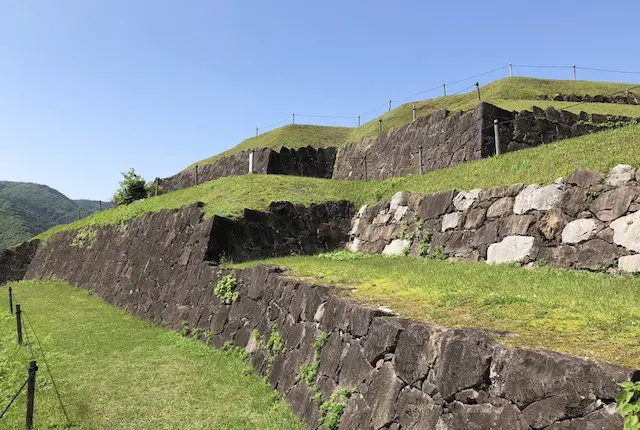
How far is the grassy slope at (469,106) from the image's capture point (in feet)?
82.5

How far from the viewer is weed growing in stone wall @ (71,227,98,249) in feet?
82.7

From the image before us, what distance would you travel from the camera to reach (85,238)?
2622 cm

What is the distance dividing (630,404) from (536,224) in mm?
6649

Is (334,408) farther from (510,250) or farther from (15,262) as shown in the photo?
(15,262)

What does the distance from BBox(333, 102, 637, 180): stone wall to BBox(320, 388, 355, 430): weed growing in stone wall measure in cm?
1236

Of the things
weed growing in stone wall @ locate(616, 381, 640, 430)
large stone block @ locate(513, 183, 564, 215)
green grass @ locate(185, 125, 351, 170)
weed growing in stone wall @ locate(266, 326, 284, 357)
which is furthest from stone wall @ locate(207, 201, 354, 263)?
green grass @ locate(185, 125, 351, 170)

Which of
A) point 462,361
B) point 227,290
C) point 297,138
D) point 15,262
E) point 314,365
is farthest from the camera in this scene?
point 297,138

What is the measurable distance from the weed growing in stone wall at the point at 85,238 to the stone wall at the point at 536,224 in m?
18.8

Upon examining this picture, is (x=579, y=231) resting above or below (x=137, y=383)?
above

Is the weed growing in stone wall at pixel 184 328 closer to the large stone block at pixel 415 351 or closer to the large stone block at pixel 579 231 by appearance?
the large stone block at pixel 415 351

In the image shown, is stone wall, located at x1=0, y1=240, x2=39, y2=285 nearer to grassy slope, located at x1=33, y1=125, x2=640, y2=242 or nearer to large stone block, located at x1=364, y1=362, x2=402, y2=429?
grassy slope, located at x1=33, y1=125, x2=640, y2=242

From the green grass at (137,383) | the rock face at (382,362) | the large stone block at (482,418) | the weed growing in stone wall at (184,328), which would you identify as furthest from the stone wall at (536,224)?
the weed growing in stone wall at (184,328)

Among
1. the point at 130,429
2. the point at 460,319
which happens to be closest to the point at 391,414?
the point at 460,319

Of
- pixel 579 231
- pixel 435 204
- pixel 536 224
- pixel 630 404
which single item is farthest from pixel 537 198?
pixel 630 404
